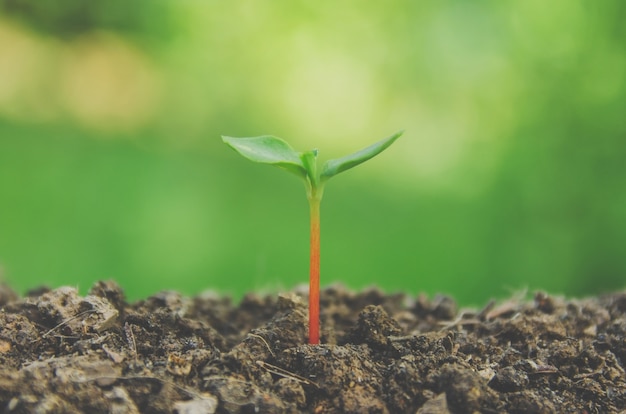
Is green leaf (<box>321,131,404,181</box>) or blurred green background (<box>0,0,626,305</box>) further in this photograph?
blurred green background (<box>0,0,626,305</box>)

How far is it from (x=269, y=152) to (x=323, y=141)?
2710 mm

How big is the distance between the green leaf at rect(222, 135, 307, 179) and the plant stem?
0.05 metres

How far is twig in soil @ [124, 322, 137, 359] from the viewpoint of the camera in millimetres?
963

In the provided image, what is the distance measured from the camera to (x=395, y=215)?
3.44m

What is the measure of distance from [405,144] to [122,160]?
1.48 metres

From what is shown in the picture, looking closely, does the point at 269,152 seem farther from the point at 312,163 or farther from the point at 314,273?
the point at 314,273

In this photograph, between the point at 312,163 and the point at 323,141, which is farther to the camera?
the point at 323,141

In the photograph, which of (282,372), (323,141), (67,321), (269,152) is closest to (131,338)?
(67,321)

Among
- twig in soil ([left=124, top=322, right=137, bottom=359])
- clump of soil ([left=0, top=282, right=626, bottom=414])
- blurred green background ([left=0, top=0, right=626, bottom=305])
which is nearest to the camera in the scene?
clump of soil ([left=0, top=282, right=626, bottom=414])

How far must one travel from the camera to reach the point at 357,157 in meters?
0.94

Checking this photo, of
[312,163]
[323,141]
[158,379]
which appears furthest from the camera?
[323,141]

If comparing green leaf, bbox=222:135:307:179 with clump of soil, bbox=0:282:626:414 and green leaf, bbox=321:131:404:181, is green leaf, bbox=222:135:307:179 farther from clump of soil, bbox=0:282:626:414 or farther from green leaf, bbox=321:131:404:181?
clump of soil, bbox=0:282:626:414

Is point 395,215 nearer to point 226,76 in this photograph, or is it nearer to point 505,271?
point 505,271

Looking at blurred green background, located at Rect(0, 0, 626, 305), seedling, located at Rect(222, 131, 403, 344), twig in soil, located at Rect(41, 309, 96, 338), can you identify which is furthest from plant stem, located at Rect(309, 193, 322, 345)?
blurred green background, located at Rect(0, 0, 626, 305)
